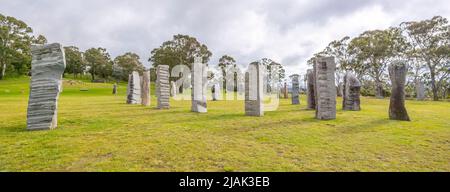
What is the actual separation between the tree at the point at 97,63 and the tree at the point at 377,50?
55074mm

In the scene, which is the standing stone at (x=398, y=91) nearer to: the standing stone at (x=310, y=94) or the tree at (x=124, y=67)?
the standing stone at (x=310, y=94)

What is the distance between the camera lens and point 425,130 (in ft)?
20.5

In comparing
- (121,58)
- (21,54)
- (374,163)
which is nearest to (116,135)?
(374,163)

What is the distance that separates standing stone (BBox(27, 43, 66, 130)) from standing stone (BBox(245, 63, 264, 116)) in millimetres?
6127

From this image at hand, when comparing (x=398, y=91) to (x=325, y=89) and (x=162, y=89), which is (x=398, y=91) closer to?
(x=325, y=89)

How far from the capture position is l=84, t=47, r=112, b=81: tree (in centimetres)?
5886

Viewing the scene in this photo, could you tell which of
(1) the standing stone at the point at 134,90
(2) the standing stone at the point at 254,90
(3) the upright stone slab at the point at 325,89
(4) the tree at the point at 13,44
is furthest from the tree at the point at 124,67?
(3) the upright stone slab at the point at 325,89

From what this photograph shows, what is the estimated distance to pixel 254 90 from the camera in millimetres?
9320

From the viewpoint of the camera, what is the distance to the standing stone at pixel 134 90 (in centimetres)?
1554

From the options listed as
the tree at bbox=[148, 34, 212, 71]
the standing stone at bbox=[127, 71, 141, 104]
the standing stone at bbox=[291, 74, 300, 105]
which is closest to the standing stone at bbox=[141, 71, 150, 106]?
the standing stone at bbox=[127, 71, 141, 104]

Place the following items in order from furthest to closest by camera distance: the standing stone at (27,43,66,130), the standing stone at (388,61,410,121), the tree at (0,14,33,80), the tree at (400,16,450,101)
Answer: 1. the tree at (0,14,33,80)
2. the tree at (400,16,450,101)
3. the standing stone at (388,61,410,121)
4. the standing stone at (27,43,66,130)

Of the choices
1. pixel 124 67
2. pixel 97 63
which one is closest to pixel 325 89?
pixel 124 67

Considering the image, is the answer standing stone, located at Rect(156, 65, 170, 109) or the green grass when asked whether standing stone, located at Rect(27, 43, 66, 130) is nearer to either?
the green grass
